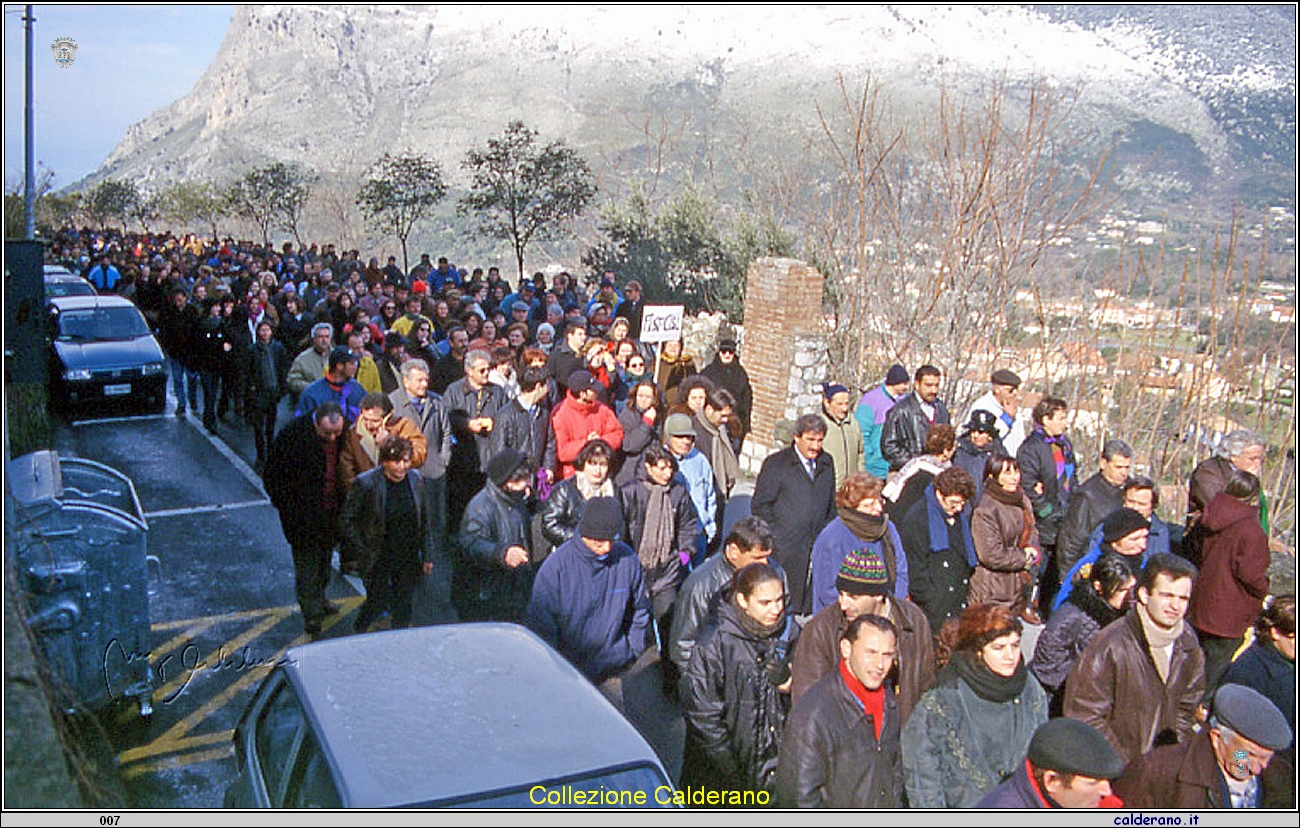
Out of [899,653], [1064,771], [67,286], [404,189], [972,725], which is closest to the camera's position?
[1064,771]

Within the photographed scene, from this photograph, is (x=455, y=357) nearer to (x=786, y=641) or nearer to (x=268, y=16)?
(x=786, y=641)

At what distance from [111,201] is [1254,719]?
52915 mm

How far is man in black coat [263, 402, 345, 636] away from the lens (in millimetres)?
7359

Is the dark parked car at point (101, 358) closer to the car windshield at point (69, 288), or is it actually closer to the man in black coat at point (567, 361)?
the car windshield at point (69, 288)

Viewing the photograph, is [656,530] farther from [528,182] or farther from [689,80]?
[689,80]

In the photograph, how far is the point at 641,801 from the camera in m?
3.92

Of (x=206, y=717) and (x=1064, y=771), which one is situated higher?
(x=1064, y=771)

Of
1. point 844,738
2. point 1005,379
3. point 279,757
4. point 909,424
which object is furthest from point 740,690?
point 1005,379

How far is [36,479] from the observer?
5902 millimetres

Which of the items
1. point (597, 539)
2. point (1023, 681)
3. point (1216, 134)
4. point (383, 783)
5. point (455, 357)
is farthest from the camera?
point (1216, 134)

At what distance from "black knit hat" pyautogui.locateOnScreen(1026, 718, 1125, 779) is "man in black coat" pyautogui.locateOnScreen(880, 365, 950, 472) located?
4.96m

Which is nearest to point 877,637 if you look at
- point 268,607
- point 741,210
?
point 268,607

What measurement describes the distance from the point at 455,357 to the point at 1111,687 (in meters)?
7.67

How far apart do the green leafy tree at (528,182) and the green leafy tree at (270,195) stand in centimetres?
1469
